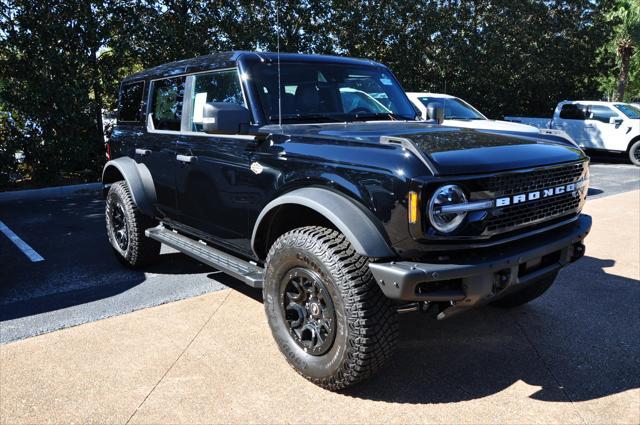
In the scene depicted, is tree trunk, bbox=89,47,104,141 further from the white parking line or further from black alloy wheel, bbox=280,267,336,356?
black alloy wheel, bbox=280,267,336,356

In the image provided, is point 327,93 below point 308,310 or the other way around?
the other way around

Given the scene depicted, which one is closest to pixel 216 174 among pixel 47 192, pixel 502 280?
pixel 502 280

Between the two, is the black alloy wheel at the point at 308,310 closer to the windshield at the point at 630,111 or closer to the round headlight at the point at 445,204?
the round headlight at the point at 445,204

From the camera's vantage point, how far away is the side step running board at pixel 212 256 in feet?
11.1

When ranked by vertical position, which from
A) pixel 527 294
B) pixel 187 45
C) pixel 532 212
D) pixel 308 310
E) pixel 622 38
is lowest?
pixel 527 294

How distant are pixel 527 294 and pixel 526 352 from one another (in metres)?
0.68

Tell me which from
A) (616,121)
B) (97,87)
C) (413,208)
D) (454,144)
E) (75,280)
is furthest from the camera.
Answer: (616,121)

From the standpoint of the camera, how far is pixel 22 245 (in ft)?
19.6

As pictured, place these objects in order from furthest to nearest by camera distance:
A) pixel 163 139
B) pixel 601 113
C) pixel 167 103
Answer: pixel 601 113 → pixel 167 103 → pixel 163 139

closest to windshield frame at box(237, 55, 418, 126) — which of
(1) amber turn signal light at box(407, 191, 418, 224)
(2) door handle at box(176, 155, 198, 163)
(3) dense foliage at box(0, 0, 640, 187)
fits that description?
(2) door handle at box(176, 155, 198, 163)

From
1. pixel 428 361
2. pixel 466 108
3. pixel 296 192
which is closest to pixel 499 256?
pixel 428 361

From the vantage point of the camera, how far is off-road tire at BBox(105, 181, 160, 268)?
4.68 m

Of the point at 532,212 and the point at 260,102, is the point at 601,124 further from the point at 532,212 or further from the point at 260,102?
the point at 260,102

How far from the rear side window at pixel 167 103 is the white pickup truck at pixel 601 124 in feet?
37.2
